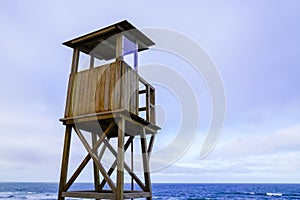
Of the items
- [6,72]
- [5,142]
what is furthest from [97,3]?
[5,142]

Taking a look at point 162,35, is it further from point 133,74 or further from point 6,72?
point 6,72

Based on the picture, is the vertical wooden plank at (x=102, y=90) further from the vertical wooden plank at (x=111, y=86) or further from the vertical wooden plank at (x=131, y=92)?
the vertical wooden plank at (x=131, y=92)

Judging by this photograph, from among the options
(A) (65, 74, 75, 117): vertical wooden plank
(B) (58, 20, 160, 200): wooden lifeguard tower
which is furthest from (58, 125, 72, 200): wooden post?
(A) (65, 74, 75, 117): vertical wooden plank

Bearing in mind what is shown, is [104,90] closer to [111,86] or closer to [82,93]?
[111,86]

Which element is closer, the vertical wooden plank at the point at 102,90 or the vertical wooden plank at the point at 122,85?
the vertical wooden plank at the point at 122,85

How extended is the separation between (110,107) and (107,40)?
2273 millimetres

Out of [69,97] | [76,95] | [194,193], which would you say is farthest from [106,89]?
[194,193]

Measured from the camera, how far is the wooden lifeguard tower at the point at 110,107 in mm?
6770

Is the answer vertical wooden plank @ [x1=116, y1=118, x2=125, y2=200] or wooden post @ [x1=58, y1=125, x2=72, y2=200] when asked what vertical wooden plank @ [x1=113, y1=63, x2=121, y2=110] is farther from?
wooden post @ [x1=58, y1=125, x2=72, y2=200]

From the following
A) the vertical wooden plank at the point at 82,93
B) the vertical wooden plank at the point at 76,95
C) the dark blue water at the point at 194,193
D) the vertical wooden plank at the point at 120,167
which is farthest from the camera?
the dark blue water at the point at 194,193

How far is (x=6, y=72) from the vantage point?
14.1m

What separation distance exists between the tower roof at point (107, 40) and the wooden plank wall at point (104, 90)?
3.31 feet

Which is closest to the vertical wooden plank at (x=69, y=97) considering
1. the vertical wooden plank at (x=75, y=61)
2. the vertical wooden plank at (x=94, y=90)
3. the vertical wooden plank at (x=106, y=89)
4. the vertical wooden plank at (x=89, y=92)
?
the vertical wooden plank at (x=75, y=61)

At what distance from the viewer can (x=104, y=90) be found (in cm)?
707
